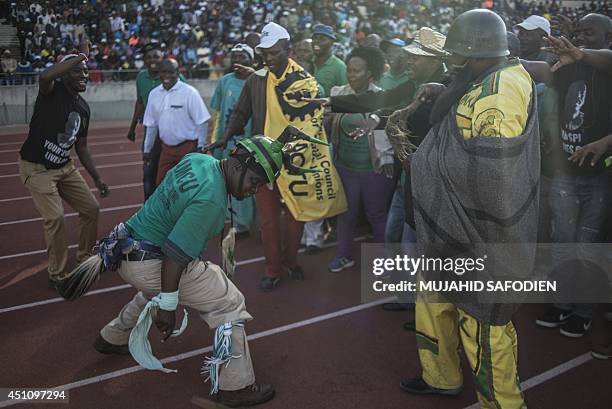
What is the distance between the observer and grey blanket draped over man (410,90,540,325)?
2771mm

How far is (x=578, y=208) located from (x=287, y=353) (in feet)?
7.50

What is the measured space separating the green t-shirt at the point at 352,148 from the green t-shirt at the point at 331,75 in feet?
4.77

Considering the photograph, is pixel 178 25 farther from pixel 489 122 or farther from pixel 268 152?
pixel 489 122

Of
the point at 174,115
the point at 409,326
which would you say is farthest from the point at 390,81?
the point at 409,326

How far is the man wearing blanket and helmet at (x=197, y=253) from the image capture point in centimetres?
307

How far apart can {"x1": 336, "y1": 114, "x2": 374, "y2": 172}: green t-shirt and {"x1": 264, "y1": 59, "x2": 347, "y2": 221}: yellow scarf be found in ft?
0.49

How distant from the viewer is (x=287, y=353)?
421 cm

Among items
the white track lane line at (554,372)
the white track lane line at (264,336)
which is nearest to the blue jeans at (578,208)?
the white track lane line at (554,372)

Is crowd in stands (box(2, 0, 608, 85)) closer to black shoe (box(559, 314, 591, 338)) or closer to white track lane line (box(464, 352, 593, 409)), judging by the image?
black shoe (box(559, 314, 591, 338))

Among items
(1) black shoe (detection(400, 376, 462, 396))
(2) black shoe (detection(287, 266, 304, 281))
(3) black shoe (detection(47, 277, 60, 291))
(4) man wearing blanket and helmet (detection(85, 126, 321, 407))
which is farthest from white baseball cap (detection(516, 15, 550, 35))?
(3) black shoe (detection(47, 277, 60, 291))

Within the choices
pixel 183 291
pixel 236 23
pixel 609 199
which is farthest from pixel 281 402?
pixel 236 23

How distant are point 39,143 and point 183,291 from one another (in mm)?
2415

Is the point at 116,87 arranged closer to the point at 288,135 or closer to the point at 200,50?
the point at 200,50

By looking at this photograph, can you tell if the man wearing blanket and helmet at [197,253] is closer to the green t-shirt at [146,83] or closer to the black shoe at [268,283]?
the black shoe at [268,283]
